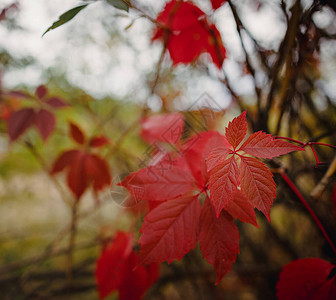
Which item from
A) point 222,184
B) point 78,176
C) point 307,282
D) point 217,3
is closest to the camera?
point 222,184

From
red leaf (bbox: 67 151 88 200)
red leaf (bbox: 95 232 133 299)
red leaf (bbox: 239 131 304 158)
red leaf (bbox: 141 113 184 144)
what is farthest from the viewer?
red leaf (bbox: 67 151 88 200)

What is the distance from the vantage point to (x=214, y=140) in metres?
0.35

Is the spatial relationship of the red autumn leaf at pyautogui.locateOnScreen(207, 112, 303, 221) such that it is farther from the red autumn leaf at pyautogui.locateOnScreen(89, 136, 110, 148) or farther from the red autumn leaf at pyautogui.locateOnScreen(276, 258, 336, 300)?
the red autumn leaf at pyautogui.locateOnScreen(89, 136, 110, 148)

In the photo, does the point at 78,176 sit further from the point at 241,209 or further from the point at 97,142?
the point at 241,209

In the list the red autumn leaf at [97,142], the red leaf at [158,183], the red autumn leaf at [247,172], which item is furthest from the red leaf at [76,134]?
the red autumn leaf at [247,172]

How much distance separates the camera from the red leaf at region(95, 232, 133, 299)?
60cm

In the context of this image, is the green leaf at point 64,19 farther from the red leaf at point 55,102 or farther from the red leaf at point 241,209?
the red leaf at point 55,102

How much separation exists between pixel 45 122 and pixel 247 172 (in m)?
0.79

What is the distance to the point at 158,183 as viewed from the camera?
1.19ft

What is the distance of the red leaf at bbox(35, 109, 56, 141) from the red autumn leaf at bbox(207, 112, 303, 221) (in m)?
0.73

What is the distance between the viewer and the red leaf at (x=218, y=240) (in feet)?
1.07

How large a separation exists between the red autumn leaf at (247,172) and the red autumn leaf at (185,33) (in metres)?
0.38

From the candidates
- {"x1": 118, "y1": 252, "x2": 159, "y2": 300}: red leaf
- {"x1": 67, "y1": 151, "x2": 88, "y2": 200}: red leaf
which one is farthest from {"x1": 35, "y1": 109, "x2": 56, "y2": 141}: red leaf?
{"x1": 118, "y1": 252, "x2": 159, "y2": 300}: red leaf

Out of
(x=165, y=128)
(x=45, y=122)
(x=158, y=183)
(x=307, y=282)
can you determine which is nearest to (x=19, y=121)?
(x=45, y=122)
